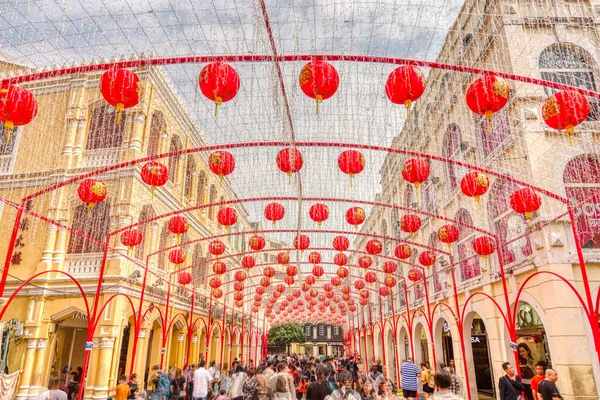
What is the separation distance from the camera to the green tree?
4238 cm

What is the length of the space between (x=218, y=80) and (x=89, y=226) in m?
11.1

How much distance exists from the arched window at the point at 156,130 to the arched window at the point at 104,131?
1189 mm

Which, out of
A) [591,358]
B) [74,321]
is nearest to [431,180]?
[591,358]

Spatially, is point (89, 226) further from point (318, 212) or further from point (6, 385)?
point (318, 212)

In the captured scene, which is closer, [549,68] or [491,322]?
[549,68]

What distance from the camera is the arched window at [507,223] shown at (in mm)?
10062

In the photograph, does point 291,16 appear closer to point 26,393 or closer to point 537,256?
point 537,256

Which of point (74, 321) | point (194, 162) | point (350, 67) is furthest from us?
point (194, 162)

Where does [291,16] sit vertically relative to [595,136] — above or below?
below

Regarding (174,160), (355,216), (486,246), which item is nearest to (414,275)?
(355,216)

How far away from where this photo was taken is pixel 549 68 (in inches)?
400

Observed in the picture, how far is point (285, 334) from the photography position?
4250 centimetres

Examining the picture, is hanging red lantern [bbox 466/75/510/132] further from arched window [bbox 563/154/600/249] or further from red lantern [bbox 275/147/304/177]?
arched window [bbox 563/154/600/249]

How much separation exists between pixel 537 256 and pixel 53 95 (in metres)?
16.8
